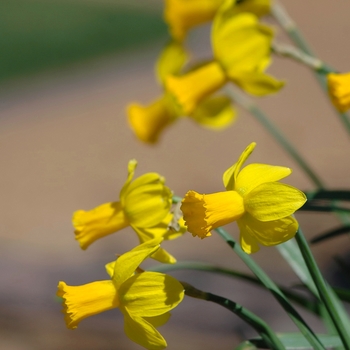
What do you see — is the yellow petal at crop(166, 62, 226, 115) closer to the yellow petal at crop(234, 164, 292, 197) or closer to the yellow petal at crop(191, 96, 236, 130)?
the yellow petal at crop(191, 96, 236, 130)

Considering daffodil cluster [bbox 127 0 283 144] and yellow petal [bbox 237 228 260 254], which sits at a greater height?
daffodil cluster [bbox 127 0 283 144]

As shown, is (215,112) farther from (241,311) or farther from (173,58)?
(241,311)

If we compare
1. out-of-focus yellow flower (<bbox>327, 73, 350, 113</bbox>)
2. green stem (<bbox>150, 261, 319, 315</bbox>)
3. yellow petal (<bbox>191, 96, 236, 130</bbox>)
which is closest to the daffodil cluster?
yellow petal (<bbox>191, 96, 236, 130</bbox>)

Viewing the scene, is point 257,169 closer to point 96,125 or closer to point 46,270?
point 46,270

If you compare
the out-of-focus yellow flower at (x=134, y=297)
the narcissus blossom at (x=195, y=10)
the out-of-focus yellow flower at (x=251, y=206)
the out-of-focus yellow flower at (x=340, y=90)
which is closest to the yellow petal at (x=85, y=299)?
the out-of-focus yellow flower at (x=134, y=297)

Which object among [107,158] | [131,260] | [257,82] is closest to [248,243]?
[131,260]

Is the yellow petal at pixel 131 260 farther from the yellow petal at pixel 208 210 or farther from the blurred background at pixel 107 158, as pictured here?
the blurred background at pixel 107 158

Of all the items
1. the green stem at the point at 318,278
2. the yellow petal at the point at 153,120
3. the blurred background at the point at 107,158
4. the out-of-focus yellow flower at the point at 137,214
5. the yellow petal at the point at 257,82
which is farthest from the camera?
the blurred background at the point at 107,158

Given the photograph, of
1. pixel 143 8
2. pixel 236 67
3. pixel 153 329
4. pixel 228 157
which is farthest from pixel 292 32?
pixel 143 8
